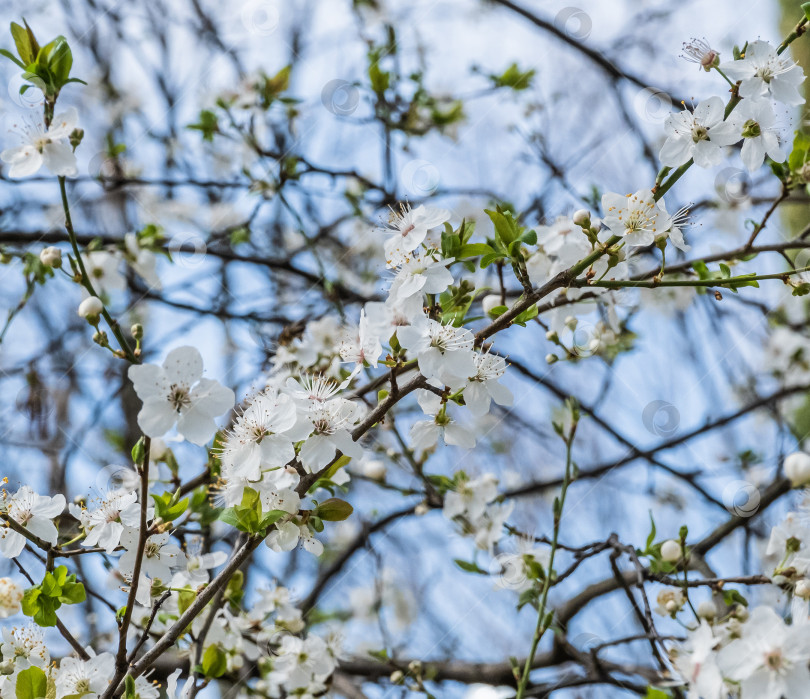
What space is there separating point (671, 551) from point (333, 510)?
24.1 inches

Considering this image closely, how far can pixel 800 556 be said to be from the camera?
1130 millimetres

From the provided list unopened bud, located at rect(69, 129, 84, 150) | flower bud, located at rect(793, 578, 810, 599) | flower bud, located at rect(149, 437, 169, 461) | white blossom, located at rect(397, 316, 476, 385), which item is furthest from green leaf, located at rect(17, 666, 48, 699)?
flower bud, located at rect(793, 578, 810, 599)

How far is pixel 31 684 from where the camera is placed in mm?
903

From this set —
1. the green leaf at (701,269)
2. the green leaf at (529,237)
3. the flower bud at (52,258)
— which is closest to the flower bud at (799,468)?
the green leaf at (701,269)

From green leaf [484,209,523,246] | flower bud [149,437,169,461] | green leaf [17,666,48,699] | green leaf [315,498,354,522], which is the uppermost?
green leaf [484,209,523,246]

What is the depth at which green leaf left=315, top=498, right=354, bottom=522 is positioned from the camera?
977 millimetres

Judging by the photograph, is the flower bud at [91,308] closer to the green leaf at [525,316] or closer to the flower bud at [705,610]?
the green leaf at [525,316]

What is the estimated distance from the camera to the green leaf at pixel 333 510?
0.98m

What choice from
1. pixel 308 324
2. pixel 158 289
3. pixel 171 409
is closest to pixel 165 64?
pixel 158 289

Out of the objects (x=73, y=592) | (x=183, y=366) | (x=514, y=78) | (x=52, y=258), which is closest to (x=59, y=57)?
(x=52, y=258)

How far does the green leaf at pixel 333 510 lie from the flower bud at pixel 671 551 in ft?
1.93

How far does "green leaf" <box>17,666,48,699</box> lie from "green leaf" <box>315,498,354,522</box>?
0.38 metres

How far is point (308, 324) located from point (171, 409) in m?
1.00

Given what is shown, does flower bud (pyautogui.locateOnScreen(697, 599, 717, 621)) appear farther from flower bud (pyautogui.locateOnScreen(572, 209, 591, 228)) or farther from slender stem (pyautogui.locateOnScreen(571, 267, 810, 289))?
flower bud (pyautogui.locateOnScreen(572, 209, 591, 228))
